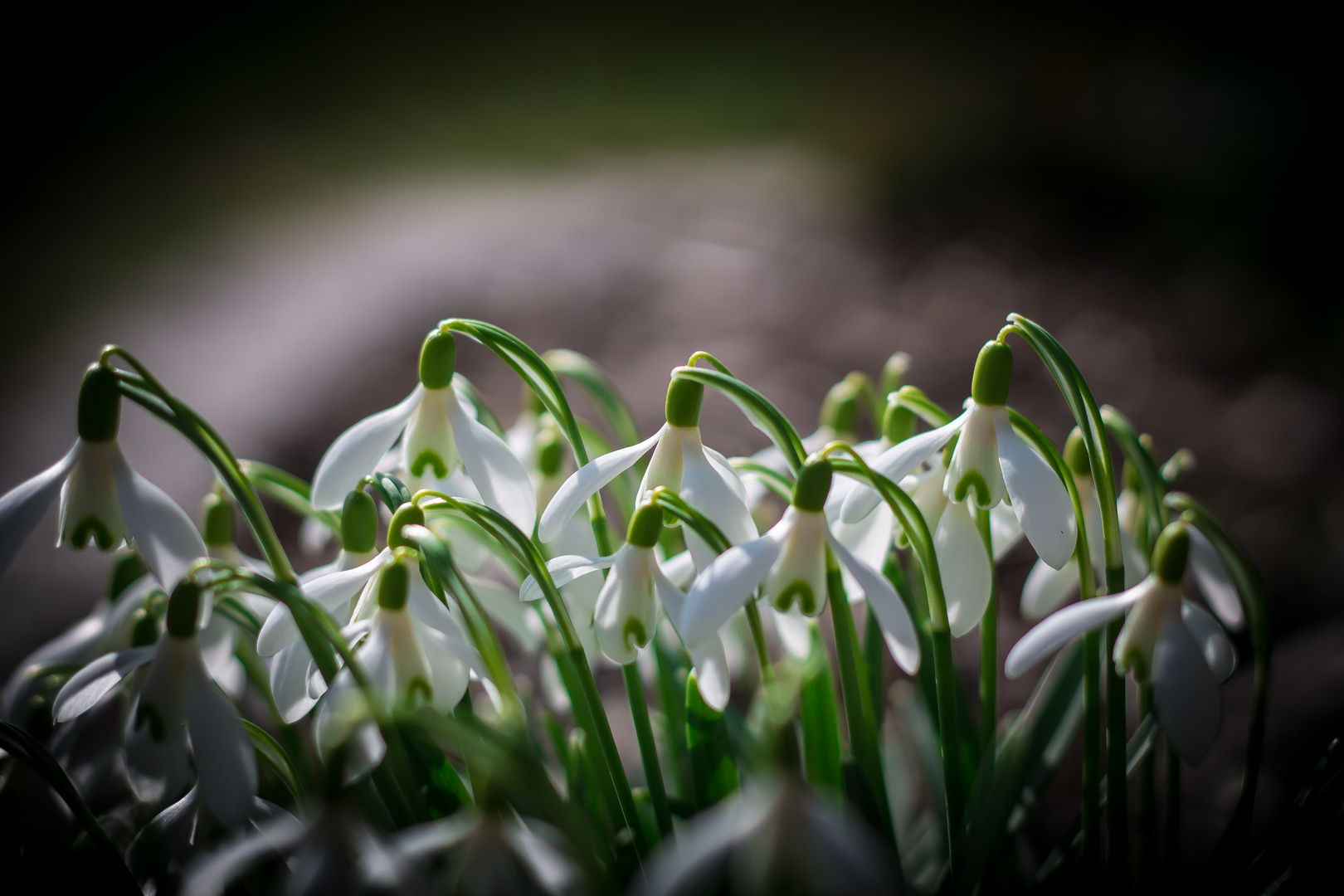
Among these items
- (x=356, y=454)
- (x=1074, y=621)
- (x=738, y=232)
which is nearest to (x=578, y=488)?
(x=356, y=454)

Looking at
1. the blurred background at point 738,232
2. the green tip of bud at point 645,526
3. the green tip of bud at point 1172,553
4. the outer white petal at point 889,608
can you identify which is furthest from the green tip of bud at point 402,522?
the blurred background at point 738,232

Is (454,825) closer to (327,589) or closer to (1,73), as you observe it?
(327,589)

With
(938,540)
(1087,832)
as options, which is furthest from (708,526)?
(1087,832)

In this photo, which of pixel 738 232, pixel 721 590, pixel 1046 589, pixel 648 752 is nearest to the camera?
pixel 721 590

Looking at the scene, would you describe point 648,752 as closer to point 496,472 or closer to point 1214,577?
point 496,472

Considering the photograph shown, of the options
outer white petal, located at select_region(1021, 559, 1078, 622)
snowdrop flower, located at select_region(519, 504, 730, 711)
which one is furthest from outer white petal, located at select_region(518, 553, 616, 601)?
outer white petal, located at select_region(1021, 559, 1078, 622)

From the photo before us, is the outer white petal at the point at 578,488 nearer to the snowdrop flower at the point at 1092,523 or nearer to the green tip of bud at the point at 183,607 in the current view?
the green tip of bud at the point at 183,607
